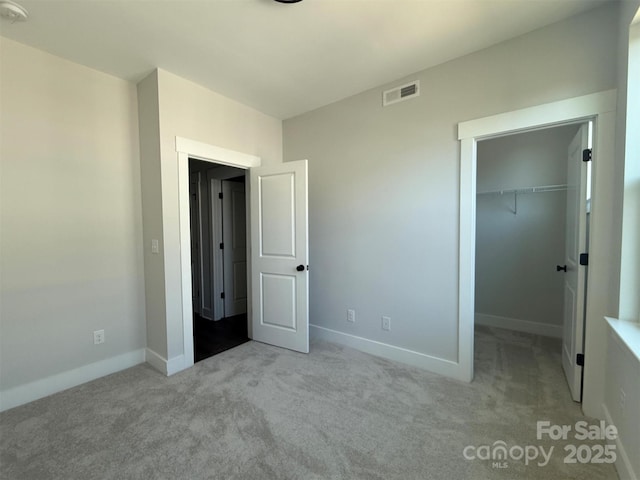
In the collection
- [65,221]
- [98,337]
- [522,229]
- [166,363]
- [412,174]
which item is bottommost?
[166,363]

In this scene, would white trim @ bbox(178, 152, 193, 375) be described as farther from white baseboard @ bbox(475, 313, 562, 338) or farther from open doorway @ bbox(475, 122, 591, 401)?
white baseboard @ bbox(475, 313, 562, 338)

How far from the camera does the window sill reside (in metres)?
1.28

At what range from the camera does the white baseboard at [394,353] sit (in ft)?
7.79

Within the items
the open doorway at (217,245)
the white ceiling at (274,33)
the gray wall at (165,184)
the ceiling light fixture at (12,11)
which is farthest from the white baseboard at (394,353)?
the ceiling light fixture at (12,11)

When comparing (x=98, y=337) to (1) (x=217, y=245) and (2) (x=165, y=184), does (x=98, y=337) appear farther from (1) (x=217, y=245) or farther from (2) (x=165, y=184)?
(1) (x=217, y=245)

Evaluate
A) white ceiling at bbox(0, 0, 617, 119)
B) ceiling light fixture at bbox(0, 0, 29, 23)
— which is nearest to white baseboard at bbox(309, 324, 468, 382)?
white ceiling at bbox(0, 0, 617, 119)

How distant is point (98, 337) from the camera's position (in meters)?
2.40

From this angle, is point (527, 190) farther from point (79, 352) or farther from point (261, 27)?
point (79, 352)

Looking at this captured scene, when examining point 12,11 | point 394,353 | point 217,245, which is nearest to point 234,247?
point 217,245

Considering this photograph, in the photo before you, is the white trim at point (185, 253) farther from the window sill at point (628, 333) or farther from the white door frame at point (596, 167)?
the window sill at point (628, 333)

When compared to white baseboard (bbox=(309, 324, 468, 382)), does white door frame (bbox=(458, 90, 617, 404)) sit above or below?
above

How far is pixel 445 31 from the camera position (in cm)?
195

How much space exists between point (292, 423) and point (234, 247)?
111 inches

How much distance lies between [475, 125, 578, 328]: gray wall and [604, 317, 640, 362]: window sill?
2.01m
